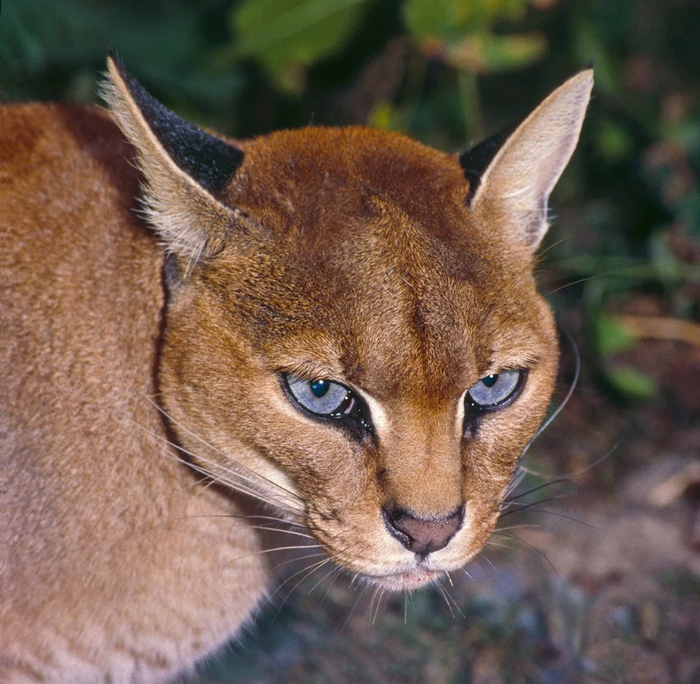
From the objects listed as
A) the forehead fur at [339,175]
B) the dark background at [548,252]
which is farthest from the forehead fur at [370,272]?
the dark background at [548,252]

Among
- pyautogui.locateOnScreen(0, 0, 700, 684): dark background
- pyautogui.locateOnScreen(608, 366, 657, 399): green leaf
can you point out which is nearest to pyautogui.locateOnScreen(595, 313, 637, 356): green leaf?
pyautogui.locateOnScreen(0, 0, 700, 684): dark background

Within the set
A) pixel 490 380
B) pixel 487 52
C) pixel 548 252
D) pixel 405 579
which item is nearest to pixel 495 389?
pixel 490 380

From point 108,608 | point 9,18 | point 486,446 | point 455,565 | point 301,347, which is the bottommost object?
point 108,608

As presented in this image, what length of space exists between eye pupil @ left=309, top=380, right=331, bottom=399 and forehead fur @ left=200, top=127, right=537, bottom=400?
0.24ft

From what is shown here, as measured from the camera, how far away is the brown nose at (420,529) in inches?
104

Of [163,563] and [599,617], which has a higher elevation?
[163,563]

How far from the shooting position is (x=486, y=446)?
2.89m

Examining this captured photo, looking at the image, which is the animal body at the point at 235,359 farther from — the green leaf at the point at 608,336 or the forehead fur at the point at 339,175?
the green leaf at the point at 608,336

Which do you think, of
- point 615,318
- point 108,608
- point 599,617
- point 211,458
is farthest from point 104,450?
point 615,318

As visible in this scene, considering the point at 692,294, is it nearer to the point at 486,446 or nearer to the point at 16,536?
the point at 486,446

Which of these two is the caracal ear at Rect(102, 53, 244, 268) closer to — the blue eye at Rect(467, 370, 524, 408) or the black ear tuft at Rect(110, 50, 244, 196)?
the black ear tuft at Rect(110, 50, 244, 196)

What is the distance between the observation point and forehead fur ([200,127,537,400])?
105 inches

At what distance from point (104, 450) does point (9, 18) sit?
7.32 feet

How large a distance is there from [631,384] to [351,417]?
310cm
